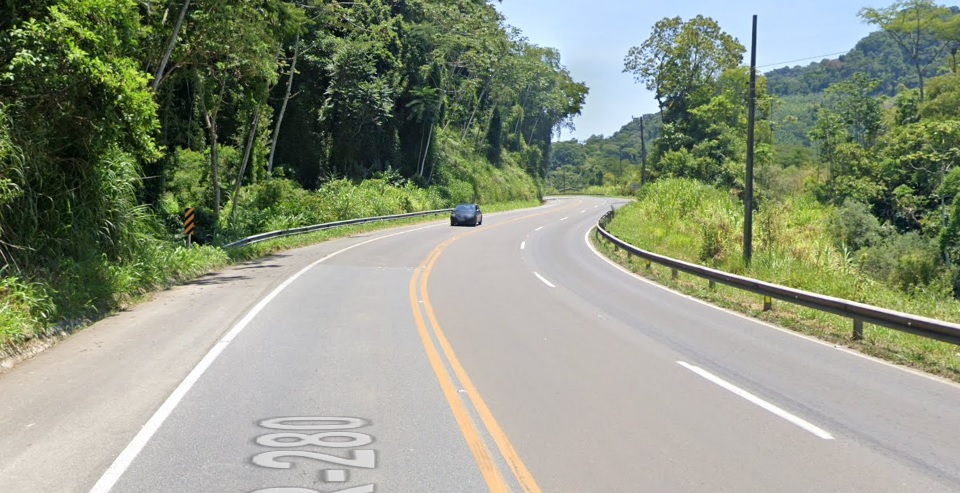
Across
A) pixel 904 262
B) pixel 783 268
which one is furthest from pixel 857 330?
pixel 904 262

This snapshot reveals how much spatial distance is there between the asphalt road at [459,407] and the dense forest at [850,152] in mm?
9223

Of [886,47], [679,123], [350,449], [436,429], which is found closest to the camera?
[350,449]

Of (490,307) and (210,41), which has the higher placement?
(210,41)

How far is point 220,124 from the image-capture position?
4144cm

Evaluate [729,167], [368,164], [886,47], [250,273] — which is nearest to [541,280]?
[250,273]

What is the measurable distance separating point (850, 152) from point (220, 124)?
4066 centimetres

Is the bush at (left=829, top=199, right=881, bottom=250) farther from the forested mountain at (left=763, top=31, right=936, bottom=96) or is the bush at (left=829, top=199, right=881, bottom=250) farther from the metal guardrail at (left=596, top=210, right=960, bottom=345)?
the forested mountain at (left=763, top=31, right=936, bottom=96)

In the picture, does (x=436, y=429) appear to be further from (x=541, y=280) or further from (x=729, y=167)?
(x=729, y=167)

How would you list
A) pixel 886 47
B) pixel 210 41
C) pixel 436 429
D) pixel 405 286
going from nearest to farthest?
pixel 436 429
pixel 405 286
pixel 210 41
pixel 886 47

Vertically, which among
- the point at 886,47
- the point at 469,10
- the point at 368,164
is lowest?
the point at 368,164

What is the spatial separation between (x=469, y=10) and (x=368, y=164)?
51.7 feet

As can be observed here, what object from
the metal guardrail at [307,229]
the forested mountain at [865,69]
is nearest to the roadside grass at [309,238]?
the metal guardrail at [307,229]

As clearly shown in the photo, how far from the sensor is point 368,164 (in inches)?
1930

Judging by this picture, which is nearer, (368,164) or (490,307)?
(490,307)
